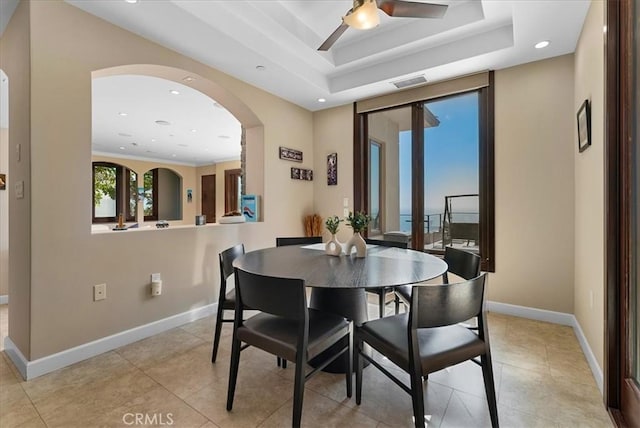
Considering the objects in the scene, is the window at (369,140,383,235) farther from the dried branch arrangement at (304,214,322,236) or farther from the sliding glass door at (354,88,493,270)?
the dried branch arrangement at (304,214,322,236)

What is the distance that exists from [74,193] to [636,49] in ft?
11.3

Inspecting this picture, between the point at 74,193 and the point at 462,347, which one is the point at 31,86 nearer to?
the point at 74,193

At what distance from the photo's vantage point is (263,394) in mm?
1778

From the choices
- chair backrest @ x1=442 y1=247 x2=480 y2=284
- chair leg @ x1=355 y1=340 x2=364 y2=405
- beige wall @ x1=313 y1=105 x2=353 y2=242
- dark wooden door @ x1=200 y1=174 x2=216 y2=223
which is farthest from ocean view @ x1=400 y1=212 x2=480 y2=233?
dark wooden door @ x1=200 y1=174 x2=216 y2=223

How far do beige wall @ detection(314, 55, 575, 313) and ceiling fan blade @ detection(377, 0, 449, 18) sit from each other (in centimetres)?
164

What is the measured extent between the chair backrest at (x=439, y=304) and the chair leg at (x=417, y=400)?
217 millimetres

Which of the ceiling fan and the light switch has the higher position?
the ceiling fan

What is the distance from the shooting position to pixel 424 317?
129cm

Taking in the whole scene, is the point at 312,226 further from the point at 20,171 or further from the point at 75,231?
the point at 20,171

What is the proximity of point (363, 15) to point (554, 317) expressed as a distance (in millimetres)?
3134

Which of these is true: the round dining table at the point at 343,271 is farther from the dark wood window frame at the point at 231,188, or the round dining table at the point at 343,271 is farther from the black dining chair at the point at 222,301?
the dark wood window frame at the point at 231,188

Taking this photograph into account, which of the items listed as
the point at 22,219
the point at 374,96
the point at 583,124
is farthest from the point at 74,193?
the point at 583,124

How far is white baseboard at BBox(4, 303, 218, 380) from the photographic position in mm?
1962

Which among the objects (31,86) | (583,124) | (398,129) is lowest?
(583,124)
